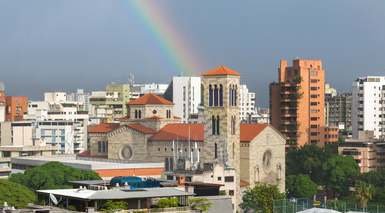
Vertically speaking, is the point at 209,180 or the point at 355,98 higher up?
the point at 355,98

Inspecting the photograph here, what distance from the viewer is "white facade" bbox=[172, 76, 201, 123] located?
18125 cm

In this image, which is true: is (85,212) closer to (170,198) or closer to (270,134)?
(170,198)

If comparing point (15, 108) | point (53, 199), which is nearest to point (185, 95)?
point (15, 108)

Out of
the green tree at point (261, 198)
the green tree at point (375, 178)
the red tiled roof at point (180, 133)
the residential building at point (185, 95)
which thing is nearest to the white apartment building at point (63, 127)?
the residential building at point (185, 95)

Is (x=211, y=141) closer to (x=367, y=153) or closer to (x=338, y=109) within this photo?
(x=367, y=153)

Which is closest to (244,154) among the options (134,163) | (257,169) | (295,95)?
(257,169)

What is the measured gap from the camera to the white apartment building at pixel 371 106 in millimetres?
146000

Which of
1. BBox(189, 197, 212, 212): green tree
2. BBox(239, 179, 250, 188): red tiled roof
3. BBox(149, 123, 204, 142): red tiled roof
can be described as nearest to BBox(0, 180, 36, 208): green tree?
BBox(189, 197, 212, 212): green tree

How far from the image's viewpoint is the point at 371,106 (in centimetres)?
14650

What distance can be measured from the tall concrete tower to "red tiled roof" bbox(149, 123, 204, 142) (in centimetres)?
314

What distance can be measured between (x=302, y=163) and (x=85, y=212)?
74.5m

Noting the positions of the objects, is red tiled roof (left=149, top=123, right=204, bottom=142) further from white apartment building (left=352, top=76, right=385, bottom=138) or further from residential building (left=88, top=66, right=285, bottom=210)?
white apartment building (left=352, top=76, right=385, bottom=138)

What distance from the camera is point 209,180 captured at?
88438 millimetres

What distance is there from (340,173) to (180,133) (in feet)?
68.3
